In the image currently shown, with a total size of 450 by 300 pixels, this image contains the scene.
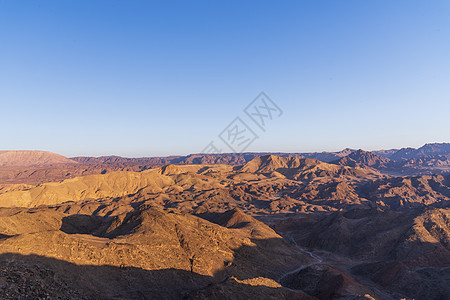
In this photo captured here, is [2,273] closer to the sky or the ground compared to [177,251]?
closer to the sky

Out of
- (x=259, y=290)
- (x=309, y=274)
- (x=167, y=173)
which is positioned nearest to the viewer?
(x=259, y=290)

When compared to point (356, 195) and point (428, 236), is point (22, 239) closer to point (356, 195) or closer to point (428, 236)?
point (428, 236)

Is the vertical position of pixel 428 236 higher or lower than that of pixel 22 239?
lower

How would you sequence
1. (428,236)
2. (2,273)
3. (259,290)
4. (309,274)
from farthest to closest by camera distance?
(428,236) < (309,274) < (259,290) < (2,273)

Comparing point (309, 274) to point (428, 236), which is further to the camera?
point (428, 236)

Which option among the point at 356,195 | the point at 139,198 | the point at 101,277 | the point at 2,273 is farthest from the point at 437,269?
the point at 139,198

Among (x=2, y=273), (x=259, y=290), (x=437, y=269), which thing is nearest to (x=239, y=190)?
(x=437, y=269)

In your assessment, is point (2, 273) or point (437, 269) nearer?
point (2, 273)

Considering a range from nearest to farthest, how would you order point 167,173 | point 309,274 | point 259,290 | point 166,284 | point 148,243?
1. point 259,290
2. point 166,284
3. point 148,243
4. point 309,274
5. point 167,173

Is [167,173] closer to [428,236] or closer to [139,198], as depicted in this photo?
[139,198]
